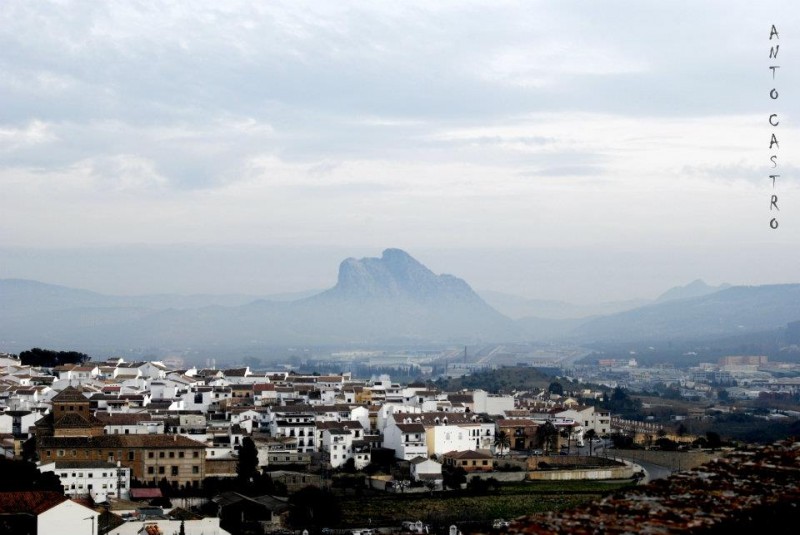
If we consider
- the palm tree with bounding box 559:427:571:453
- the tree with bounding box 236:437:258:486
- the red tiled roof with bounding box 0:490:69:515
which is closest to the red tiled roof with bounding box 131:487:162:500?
the tree with bounding box 236:437:258:486

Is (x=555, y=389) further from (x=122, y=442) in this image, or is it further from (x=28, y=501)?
(x=28, y=501)

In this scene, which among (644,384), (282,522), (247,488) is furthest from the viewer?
(644,384)

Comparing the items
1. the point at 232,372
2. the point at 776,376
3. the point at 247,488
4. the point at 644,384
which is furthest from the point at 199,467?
the point at 776,376

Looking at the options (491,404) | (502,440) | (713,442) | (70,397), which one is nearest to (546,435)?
(502,440)

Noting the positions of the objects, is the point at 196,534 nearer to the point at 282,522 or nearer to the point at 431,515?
the point at 282,522

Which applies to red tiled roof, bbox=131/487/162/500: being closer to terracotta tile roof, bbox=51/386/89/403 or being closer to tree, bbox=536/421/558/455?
terracotta tile roof, bbox=51/386/89/403

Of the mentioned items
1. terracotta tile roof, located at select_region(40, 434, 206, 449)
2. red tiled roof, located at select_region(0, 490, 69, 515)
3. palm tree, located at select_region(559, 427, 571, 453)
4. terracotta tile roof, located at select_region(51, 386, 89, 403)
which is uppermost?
terracotta tile roof, located at select_region(51, 386, 89, 403)

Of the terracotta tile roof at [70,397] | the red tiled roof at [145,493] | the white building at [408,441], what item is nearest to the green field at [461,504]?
the white building at [408,441]
